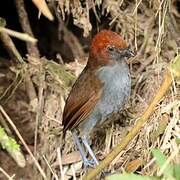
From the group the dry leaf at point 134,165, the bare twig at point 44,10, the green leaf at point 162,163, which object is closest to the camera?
the green leaf at point 162,163

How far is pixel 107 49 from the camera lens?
3.58 m

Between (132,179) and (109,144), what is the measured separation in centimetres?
201

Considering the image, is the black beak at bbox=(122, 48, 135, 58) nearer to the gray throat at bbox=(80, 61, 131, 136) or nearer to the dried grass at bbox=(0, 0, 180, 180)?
the gray throat at bbox=(80, 61, 131, 136)

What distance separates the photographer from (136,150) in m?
3.34

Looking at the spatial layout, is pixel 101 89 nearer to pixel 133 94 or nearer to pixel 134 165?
pixel 133 94

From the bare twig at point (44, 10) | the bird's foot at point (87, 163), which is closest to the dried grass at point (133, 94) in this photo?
the bird's foot at point (87, 163)

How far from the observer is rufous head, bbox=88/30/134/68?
11.5ft

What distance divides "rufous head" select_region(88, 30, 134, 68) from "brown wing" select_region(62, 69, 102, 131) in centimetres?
16

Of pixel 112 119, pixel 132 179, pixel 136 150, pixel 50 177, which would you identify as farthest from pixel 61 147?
pixel 132 179

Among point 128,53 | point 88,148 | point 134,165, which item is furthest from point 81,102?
point 134,165

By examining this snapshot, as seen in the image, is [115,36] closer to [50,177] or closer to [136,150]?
[136,150]

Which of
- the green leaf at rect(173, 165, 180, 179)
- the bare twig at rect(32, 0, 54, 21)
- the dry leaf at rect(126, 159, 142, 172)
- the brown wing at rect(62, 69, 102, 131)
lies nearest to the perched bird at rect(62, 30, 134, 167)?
the brown wing at rect(62, 69, 102, 131)

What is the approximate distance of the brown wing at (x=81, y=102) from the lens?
11.6 ft

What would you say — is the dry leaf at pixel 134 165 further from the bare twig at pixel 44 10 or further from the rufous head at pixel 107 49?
the bare twig at pixel 44 10
